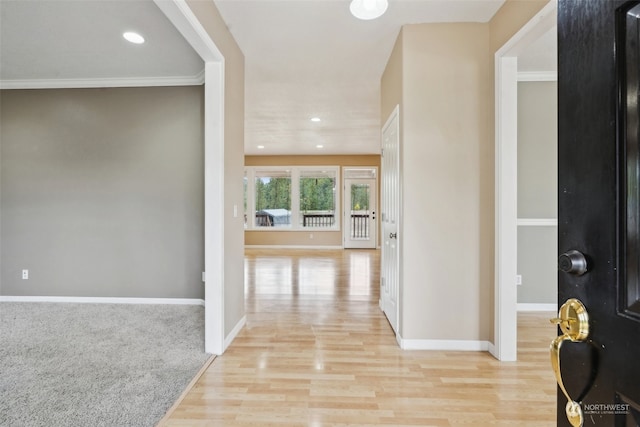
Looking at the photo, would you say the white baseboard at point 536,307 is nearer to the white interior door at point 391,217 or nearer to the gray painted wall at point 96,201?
the white interior door at point 391,217

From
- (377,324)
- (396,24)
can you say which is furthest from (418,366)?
(396,24)

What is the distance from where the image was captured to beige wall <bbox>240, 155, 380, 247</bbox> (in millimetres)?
8648

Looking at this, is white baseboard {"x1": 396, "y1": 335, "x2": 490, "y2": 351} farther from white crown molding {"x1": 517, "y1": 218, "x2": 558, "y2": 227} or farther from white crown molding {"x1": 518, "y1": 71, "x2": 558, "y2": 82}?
white crown molding {"x1": 518, "y1": 71, "x2": 558, "y2": 82}

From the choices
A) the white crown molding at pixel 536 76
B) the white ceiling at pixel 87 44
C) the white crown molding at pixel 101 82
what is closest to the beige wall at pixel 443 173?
the white crown molding at pixel 536 76

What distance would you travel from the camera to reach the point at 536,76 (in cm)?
328

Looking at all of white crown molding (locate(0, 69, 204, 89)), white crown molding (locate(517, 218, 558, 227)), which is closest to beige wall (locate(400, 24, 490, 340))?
white crown molding (locate(517, 218, 558, 227))

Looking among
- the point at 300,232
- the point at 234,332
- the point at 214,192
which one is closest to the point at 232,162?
the point at 214,192

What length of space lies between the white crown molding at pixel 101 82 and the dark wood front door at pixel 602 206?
3.74 meters

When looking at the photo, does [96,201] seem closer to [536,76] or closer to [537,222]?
[537,222]

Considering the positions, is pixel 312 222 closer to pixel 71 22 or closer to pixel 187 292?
pixel 187 292

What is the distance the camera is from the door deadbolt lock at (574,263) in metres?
0.55

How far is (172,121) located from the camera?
3.70m

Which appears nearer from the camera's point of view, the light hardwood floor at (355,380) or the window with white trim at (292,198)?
the light hardwood floor at (355,380)

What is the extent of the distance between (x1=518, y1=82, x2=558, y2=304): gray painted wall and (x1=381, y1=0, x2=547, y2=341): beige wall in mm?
1199
